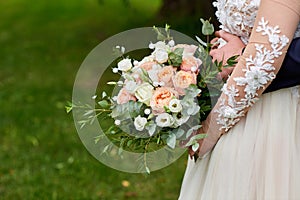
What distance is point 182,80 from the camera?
241 cm

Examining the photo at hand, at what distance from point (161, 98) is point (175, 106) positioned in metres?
0.06

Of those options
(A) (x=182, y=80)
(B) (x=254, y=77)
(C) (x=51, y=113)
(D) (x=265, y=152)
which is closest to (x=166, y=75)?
(A) (x=182, y=80)

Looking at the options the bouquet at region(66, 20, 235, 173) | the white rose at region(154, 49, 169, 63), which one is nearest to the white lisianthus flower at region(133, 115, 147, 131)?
the bouquet at region(66, 20, 235, 173)

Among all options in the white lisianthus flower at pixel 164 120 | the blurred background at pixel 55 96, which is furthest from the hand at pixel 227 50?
the blurred background at pixel 55 96

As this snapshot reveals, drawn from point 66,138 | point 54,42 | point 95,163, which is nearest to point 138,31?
point 95,163

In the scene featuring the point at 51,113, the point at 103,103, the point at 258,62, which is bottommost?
the point at 103,103

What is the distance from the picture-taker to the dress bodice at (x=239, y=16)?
7.90 ft

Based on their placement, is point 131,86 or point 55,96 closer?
point 131,86

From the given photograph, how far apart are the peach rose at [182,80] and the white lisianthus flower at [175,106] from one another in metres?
0.05

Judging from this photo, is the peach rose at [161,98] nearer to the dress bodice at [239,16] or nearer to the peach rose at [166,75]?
the peach rose at [166,75]

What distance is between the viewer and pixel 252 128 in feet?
8.15

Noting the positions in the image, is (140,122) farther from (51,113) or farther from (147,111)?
(51,113)

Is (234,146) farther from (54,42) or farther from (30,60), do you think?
(54,42)

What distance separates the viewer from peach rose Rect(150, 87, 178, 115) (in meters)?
2.39
